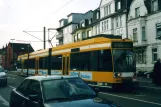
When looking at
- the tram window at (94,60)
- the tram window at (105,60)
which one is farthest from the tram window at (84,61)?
the tram window at (105,60)

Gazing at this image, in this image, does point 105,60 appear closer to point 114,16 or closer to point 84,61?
point 84,61

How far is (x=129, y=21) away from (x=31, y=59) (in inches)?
694

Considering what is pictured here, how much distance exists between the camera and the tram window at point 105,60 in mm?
16413

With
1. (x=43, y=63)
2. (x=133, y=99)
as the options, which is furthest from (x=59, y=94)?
(x=43, y=63)

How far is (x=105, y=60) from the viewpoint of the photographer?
16672mm

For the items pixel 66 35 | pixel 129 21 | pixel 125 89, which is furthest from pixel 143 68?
pixel 66 35

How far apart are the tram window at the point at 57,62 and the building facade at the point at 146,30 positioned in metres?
18.0

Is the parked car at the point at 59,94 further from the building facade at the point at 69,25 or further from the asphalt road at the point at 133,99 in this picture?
the building facade at the point at 69,25

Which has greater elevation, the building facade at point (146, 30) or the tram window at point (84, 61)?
the building facade at point (146, 30)

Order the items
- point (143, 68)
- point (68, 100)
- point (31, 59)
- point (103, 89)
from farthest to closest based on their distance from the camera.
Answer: point (143, 68)
point (31, 59)
point (103, 89)
point (68, 100)

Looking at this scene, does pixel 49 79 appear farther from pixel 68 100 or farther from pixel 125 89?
pixel 125 89

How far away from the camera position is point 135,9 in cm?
4284

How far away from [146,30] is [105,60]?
24.7m

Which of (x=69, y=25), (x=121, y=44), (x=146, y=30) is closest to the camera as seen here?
(x=121, y=44)
